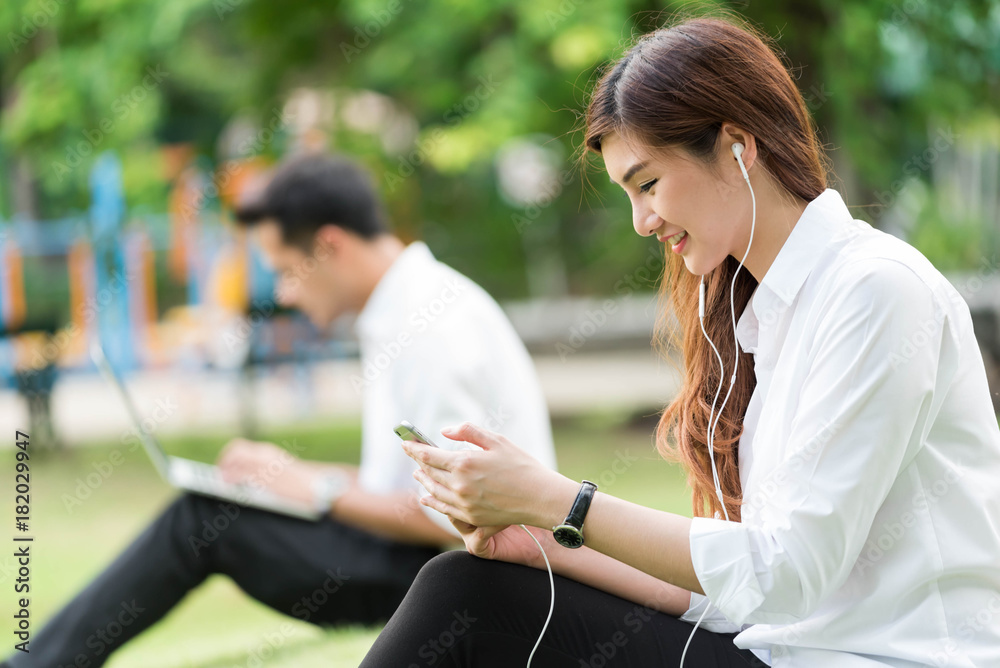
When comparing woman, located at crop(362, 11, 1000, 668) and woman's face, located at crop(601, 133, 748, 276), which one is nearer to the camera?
woman, located at crop(362, 11, 1000, 668)

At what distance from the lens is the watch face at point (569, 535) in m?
1.31

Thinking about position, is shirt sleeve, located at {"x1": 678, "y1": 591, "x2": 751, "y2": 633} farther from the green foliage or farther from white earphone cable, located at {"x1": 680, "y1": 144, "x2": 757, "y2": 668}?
the green foliage

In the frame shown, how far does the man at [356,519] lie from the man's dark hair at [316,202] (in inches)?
14.7

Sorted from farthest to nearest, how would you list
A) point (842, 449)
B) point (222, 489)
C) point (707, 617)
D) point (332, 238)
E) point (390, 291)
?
point (332, 238), point (390, 291), point (222, 489), point (707, 617), point (842, 449)

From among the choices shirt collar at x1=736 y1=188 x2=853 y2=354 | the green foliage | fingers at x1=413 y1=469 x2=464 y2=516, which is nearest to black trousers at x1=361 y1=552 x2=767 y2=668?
fingers at x1=413 y1=469 x2=464 y2=516

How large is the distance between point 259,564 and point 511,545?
109 cm

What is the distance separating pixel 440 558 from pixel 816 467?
2.00ft

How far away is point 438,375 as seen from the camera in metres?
2.42

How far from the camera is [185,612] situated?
392 centimetres

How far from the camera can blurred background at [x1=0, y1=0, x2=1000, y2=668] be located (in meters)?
5.02

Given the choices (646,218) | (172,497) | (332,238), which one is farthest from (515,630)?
(172,497)

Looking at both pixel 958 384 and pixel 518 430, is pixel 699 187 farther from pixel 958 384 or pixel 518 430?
pixel 518 430

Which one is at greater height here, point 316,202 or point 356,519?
point 316,202

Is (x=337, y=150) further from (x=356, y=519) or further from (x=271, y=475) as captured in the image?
(x=356, y=519)
